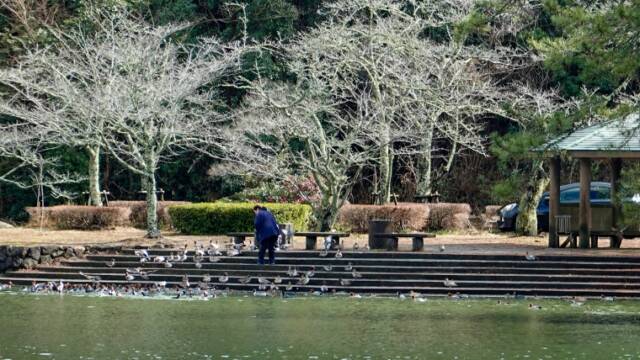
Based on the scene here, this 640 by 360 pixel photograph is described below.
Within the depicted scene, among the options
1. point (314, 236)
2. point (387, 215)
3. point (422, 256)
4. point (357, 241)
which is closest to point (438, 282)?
point (422, 256)

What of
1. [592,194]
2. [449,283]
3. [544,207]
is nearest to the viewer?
[449,283]

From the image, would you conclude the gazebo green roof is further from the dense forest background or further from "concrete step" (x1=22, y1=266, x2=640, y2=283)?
the dense forest background

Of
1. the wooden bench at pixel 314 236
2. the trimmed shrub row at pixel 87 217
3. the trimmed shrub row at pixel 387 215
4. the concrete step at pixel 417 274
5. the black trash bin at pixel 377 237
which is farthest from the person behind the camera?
the trimmed shrub row at pixel 87 217

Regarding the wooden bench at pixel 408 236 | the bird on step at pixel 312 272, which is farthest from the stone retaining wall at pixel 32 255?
the wooden bench at pixel 408 236

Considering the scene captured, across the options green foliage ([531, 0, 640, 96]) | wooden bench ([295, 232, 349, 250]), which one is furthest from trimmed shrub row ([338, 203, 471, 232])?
green foliage ([531, 0, 640, 96])

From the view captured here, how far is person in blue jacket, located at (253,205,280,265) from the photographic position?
30.3 m

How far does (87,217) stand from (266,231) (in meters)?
11.8

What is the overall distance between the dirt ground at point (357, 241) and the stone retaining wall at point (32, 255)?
3.82ft

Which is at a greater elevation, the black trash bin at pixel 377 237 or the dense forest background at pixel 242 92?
the dense forest background at pixel 242 92

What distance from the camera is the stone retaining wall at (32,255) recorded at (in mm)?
33000

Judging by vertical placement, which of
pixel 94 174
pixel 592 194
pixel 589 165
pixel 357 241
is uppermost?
pixel 94 174

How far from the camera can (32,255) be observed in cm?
3303

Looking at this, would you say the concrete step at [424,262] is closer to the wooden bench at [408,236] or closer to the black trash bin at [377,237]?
the wooden bench at [408,236]

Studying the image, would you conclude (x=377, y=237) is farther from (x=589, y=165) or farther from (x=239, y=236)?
(x=589, y=165)
